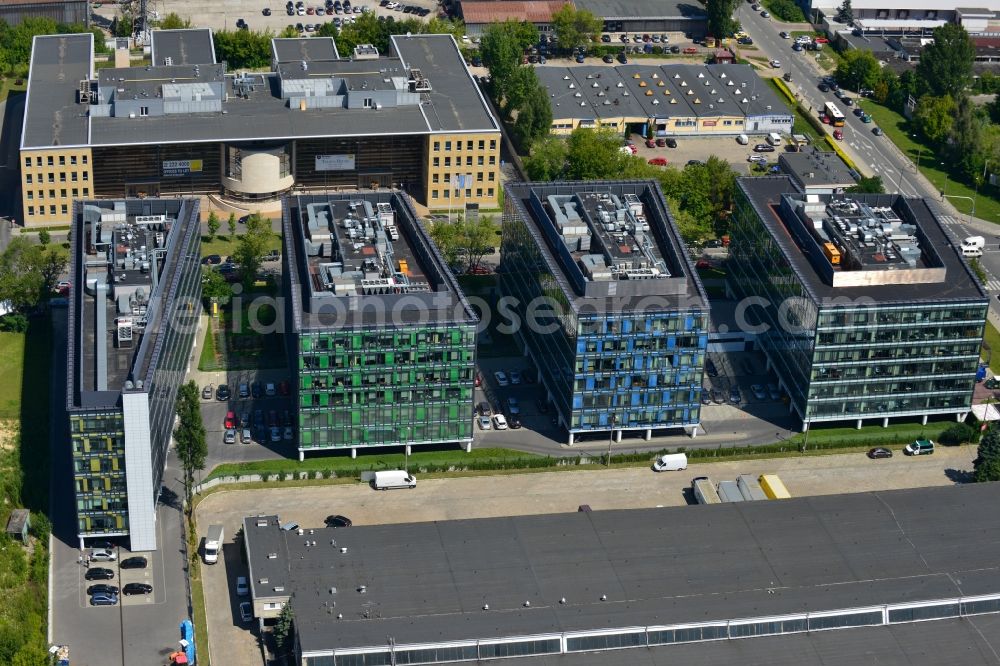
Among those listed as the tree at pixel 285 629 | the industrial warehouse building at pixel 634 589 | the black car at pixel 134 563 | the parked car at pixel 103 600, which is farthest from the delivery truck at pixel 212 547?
the tree at pixel 285 629

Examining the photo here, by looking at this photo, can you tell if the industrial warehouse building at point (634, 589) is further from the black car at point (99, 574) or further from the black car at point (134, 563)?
the black car at point (99, 574)

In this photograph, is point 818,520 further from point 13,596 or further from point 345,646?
point 13,596

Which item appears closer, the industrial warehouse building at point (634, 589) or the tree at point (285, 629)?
the industrial warehouse building at point (634, 589)

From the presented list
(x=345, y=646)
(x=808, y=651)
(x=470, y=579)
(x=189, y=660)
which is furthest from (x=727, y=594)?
(x=189, y=660)

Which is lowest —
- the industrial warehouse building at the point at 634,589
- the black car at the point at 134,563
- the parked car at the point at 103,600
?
the parked car at the point at 103,600

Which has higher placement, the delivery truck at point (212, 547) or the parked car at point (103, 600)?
the delivery truck at point (212, 547)

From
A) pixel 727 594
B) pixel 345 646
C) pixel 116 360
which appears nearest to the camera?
pixel 345 646
